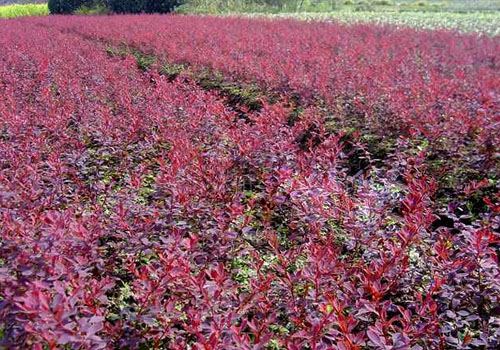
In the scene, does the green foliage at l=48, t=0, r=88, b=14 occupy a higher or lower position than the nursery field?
higher

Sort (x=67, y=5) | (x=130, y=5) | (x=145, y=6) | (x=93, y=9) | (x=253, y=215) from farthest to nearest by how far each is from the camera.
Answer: (x=67, y=5) → (x=93, y=9) → (x=130, y=5) → (x=145, y=6) → (x=253, y=215)

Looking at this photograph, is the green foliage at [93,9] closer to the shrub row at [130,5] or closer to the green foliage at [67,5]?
the shrub row at [130,5]

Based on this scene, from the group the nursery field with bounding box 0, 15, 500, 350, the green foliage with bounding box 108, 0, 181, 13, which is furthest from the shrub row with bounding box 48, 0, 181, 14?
the nursery field with bounding box 0, 15, 500, 350

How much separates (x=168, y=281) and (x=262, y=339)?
51 cm

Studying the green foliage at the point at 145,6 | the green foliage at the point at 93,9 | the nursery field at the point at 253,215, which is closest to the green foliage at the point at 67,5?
the green foliage at the point at 93,9

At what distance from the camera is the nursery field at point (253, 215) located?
2.05 m

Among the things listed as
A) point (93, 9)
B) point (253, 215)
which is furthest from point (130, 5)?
point (253, 215)

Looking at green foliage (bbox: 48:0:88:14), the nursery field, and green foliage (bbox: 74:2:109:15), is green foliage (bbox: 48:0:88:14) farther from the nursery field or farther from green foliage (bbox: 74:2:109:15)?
the nursery field

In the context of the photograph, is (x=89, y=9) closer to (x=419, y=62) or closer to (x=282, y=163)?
(x=419, y=62)

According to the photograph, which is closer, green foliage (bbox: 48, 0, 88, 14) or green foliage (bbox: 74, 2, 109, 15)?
green foliage (bbox: 74, 2, 109, 15)

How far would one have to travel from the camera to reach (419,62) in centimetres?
773

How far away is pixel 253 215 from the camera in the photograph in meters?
3.49

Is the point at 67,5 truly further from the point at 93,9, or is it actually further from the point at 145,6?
the point at 145,6

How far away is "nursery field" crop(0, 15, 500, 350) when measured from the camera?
2053 mm
